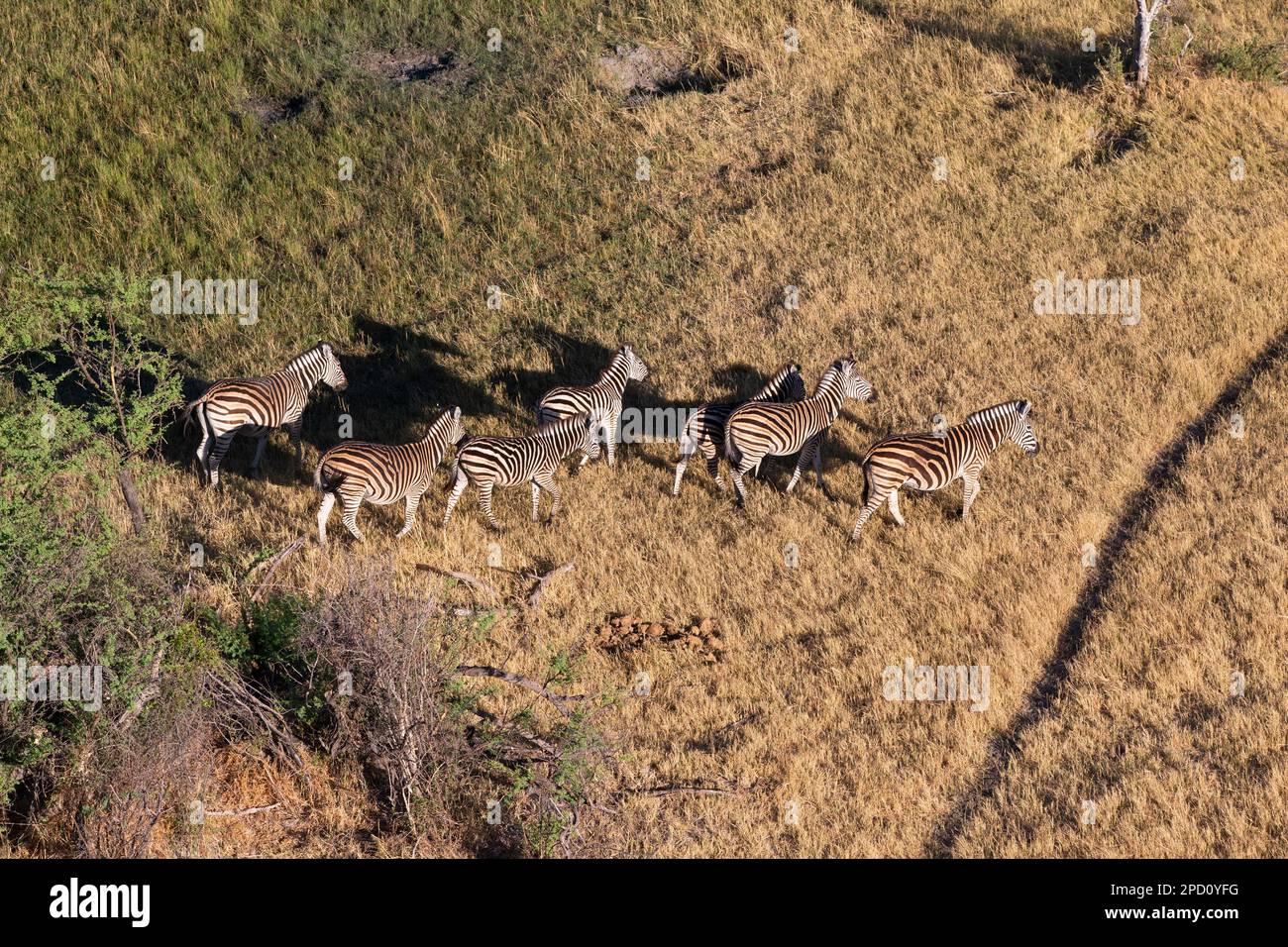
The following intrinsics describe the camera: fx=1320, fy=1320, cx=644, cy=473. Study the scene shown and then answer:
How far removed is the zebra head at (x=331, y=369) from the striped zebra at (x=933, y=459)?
7.83 meters

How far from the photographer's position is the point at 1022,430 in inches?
690

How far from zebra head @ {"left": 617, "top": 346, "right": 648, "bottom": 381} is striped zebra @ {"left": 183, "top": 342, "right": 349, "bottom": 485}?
4428mm

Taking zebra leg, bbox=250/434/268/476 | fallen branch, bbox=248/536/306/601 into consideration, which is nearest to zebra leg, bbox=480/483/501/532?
fallen branch, bbox=248/536/306/601

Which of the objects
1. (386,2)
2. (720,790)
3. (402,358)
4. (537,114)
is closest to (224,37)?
(386,2)

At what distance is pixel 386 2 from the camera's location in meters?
28.2

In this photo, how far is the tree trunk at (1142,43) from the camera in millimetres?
24953

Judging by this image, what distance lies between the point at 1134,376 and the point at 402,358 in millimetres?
11294

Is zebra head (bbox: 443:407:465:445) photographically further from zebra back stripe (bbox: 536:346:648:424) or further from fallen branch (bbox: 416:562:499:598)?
fallen branch (bbox: 416:562:499:598)

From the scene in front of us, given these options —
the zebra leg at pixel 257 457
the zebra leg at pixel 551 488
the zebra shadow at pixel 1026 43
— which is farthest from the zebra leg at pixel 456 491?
the zebra shadow at pixel 1026 43

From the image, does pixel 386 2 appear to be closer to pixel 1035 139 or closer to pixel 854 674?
pixel 1035 139

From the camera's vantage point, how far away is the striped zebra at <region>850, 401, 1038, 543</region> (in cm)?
1652

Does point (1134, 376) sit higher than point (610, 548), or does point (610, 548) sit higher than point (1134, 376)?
point (1134, 376)

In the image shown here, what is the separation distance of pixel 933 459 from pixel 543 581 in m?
5.15

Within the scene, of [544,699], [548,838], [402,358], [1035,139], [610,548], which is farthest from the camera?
[1035,139]
